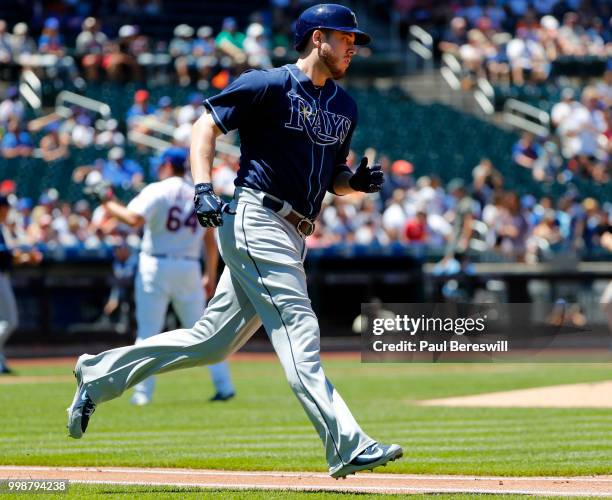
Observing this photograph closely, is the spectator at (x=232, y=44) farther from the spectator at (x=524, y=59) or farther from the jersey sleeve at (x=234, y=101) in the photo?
the jersey sleeve at (x=234, y=101)

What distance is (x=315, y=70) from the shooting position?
6535 millimetres

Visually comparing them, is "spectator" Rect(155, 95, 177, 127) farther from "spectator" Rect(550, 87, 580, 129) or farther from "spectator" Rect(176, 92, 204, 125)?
"spectator" Rect(550, 87, 580, 129)

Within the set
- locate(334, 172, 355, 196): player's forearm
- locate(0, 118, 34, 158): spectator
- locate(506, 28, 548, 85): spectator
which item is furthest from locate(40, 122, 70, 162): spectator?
locate(334, 172, 355, 196): player's forearm

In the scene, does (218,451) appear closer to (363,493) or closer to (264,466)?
(264,466)

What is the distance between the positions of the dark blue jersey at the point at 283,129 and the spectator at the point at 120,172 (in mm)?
14785

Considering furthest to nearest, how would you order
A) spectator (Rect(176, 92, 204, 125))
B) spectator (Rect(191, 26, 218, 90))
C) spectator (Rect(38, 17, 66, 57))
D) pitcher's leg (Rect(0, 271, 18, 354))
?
spectator (Rect(191, 26, 218, 90)), spectator (Rect(38, 17, 66, 57)), spectator (Rect(176, 92, 204, 125)), pitcher's leg (Rect(0, 271, 18, 354))

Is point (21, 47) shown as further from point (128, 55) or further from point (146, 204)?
point (146, 204)

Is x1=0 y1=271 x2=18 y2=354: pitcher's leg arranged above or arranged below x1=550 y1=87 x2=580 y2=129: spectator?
below

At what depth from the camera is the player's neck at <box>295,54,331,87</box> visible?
6523mm

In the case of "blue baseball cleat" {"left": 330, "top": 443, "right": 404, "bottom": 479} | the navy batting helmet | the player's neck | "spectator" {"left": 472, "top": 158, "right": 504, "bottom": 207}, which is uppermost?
the navy batting helmet

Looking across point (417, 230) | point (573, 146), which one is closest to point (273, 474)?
point (417, 230)

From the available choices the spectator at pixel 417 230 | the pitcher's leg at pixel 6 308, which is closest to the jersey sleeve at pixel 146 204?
the pitcher's leg at pixel 6 308

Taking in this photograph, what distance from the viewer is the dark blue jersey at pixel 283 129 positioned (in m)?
6.41

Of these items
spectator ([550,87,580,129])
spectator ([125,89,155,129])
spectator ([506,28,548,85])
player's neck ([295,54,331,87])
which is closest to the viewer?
player's neck ([295,54,331,87])
